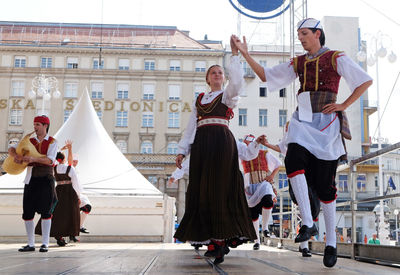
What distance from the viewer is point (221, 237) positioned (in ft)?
13.6

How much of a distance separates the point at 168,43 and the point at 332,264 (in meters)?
43.6

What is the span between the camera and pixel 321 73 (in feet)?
13.0

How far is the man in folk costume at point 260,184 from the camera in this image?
→ 7.89m

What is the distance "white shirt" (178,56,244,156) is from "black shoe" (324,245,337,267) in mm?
1427

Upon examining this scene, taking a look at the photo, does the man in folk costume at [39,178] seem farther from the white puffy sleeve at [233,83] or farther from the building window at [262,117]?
the building window at [262,117]

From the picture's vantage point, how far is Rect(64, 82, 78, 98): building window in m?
44.1

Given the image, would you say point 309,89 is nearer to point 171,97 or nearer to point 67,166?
point 67,166

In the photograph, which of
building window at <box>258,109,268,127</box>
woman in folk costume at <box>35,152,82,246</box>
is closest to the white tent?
woman in folk costume at <box>35,152,82,246</box>

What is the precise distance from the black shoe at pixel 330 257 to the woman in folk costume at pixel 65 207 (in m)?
6.20

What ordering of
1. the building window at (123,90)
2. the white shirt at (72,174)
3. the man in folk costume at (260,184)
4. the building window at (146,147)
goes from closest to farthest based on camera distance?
1. the man in folk costume at (260,184)
2. the white shirt at (72,174)
3. the building window at (146,147)
4. the building window at (123,90)

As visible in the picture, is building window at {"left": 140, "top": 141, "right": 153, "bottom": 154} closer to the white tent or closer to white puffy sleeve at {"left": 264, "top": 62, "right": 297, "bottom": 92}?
the white tent

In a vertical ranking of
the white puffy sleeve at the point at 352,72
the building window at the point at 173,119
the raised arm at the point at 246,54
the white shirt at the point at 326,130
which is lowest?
the white shirt at the point at 326,130

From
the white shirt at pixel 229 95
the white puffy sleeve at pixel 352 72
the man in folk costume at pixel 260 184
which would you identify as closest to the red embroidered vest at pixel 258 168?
the man in folk costume at pixel 260 184

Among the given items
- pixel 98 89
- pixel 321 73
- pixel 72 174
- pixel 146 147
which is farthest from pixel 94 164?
pixel 98 89
